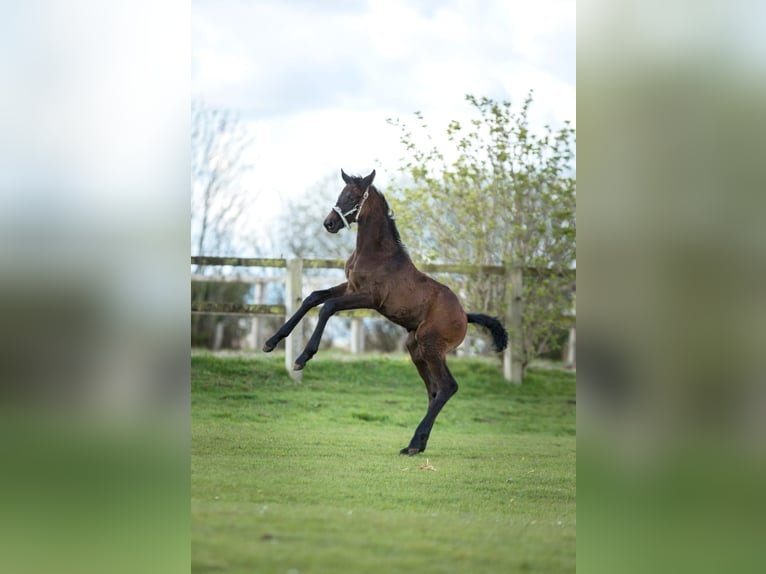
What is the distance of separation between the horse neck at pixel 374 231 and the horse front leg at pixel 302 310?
0.24 m

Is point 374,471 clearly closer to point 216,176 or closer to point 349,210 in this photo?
point 349,210

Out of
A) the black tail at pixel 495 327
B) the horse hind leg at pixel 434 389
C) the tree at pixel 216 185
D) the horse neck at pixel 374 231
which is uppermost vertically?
the tree at pixel 216 185

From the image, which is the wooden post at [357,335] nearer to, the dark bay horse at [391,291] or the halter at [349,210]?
the dark bay horse at [391,291]

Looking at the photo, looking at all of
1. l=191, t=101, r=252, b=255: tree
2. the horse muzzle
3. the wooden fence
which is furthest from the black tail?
l=191, t=101, r=252, b=255: tree

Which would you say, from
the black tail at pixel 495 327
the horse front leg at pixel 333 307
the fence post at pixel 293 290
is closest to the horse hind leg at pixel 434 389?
the black tail at pixel 495 327

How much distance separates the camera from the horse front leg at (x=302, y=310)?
161 inches

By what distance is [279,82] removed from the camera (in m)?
8.70

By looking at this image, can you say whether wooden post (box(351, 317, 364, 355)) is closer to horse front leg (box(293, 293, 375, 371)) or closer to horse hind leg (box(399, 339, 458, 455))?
horse hind leg (box(399, 339, 458, 455))

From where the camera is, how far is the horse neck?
15.0ft

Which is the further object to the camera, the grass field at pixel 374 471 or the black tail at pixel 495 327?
the black tail at pixel 495 327

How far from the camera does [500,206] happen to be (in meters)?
8.56

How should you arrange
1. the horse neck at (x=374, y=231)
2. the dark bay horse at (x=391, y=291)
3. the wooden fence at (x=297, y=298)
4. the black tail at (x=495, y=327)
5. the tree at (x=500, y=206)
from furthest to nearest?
the tree at (x=500, y=206) < the wooden fence at (x=297, y=298) < the black tail at (x=495, y=327) < the horse neck at (x=374, y=231) < the dark bay horse at (x=391, y=291)
